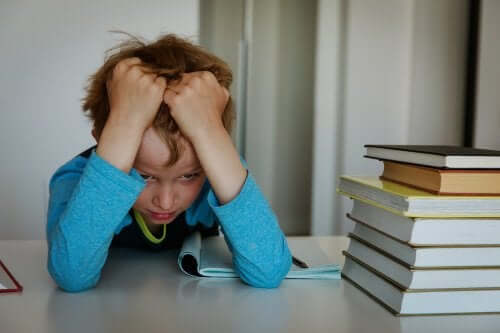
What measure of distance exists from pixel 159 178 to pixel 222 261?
0.16 meters

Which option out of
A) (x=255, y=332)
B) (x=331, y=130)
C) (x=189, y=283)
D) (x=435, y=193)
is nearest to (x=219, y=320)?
(x=255, y=332)

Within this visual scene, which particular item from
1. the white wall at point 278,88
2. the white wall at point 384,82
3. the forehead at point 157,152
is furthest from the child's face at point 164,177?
the white wall at point 278,88

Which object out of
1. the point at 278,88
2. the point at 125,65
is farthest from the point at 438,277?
the point at 278,88

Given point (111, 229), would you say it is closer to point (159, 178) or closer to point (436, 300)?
point (159, 178)

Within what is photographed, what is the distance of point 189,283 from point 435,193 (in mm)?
334

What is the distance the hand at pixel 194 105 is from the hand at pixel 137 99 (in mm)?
20

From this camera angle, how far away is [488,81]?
2.50m

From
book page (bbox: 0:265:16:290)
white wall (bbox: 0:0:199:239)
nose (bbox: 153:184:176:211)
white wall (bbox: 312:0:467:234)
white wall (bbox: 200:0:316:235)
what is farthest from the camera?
A: white wall (bbox: 200:0:316:235)

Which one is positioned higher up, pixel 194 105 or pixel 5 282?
pixel 194 105

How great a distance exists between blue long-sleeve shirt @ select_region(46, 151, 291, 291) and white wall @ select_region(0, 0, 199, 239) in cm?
143

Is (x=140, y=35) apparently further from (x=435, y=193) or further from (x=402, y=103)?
(x=435, y=193)

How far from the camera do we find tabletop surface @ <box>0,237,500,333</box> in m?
0.67

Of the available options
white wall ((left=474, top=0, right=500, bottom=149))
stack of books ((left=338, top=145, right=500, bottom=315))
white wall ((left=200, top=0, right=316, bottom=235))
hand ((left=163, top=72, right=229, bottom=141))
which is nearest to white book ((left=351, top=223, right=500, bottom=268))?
stack of books ((left=338, top=145, right=500, bottom=315))

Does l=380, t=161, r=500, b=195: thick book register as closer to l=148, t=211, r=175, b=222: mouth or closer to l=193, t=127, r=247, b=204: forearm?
l=193, t=127, r=247, b=204: forearm
